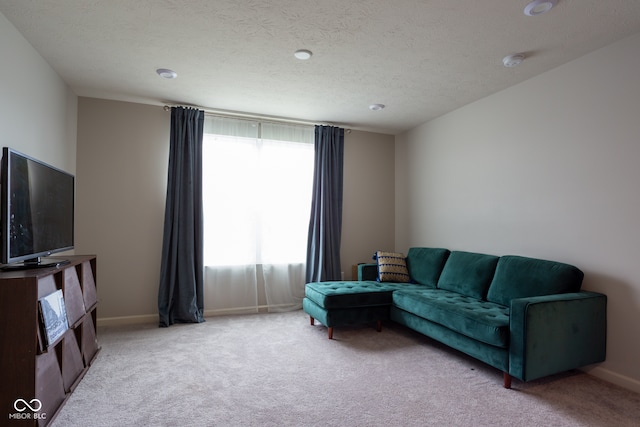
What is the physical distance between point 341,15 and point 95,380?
311 cm

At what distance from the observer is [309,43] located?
104 inches

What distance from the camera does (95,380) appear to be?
8.25 feet

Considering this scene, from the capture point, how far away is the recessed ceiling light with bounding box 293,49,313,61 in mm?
2746

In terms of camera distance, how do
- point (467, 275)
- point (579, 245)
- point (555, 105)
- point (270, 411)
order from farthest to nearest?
point (467, 275) < point (555, 105) < point (579, 245) < point (270, 411)

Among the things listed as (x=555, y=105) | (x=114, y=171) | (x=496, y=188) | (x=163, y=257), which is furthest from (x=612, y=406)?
(x=114, y=171)

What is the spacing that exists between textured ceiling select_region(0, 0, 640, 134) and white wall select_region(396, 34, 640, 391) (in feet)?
0.75

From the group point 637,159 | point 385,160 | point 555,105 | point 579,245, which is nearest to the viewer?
point 637,159

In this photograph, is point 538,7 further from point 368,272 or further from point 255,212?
point 255,212

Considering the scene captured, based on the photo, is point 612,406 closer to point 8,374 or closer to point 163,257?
point 8,374

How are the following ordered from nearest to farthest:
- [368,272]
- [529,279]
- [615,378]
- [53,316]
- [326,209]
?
[53,316] < [615,378] < [529,279] < [368,272] < [326,209]

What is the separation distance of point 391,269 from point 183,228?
253 centimetres

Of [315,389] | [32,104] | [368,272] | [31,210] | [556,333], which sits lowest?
[315,389]

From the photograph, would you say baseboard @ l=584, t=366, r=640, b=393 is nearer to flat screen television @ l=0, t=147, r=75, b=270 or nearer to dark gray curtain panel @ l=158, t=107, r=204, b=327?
dark gray curtain panel @ l=158, t=107, r=204, b=327

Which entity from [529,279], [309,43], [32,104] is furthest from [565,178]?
[32,104]
